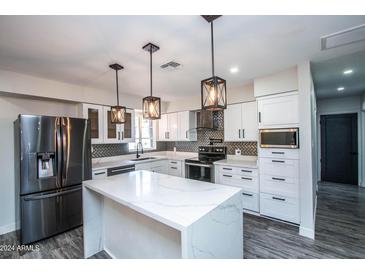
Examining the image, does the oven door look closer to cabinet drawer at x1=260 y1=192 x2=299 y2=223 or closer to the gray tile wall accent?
the gray tile wall accent

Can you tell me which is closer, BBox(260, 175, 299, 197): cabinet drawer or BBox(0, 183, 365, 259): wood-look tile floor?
BBox(0, 183, 365, 259): wood-look tile floor

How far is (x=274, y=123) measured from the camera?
9.48ft

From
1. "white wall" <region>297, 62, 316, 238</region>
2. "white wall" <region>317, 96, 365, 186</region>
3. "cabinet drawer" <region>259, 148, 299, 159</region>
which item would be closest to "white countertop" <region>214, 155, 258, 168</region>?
"cabinet drawer" <region>259, 148, 299, 159</region>

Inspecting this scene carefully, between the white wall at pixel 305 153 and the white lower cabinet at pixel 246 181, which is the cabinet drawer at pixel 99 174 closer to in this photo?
the white lower cabinet at pixel 246 181

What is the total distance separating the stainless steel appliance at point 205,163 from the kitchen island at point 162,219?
1.64 meters

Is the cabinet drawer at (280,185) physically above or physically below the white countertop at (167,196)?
below

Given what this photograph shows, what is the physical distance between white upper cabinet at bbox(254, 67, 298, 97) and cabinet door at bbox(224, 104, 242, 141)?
673mm

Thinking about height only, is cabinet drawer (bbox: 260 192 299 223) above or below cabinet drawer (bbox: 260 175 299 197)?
below

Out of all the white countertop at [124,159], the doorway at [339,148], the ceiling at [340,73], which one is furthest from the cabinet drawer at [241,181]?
the doorway at [339,148]

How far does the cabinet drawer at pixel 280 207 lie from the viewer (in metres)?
2.72

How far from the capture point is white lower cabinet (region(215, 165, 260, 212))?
3.14m

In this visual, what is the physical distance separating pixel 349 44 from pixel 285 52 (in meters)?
0.65

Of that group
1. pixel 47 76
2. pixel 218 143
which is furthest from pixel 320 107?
pixel 47 76
